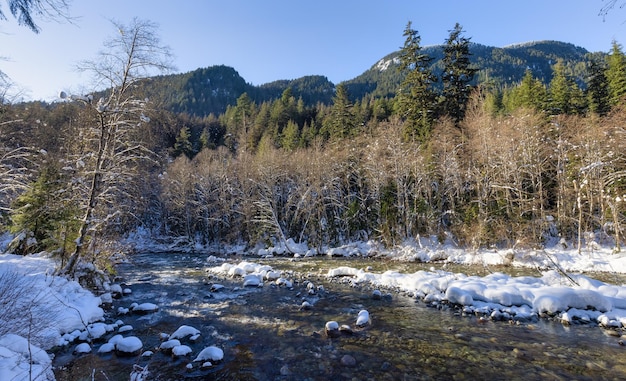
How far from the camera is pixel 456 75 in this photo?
1362 inches

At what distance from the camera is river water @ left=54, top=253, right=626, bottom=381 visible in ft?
21.2

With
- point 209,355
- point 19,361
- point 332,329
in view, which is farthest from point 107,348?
point 332,329

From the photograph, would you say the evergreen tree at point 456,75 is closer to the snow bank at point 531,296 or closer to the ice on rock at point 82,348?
the snow bank at point 531,296

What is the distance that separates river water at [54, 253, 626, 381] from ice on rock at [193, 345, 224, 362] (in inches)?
5.9

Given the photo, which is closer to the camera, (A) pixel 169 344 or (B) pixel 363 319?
(A) pixel 169 344

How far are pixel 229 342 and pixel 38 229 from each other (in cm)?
1462

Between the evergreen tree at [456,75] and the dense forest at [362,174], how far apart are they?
15cm

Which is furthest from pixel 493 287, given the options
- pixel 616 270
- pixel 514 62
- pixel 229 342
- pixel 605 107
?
pixel 514 62

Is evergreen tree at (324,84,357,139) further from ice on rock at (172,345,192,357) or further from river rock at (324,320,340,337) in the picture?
ice on rock at (172,345,192,357)

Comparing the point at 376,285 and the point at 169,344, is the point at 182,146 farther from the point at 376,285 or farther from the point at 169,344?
the point at 169,344

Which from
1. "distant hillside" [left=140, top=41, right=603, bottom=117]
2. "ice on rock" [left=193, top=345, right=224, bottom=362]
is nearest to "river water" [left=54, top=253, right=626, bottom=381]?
"ice on rock" [left=193, top=345, right=224, bottom=362]

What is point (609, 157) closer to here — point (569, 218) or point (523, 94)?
point (569, 218)

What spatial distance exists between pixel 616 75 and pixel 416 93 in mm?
19247

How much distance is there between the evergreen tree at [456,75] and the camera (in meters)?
34.0
